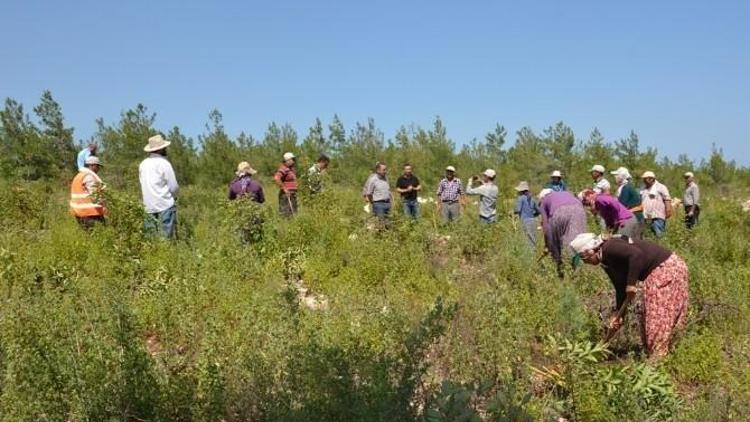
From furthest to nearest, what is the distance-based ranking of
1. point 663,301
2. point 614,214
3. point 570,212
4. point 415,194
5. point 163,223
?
point 415,194, point 163,223, point 570,212, point 614,214, point 663,301

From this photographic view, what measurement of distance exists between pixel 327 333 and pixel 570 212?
140 inches

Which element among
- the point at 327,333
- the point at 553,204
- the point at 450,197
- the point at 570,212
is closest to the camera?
the point at 327,333

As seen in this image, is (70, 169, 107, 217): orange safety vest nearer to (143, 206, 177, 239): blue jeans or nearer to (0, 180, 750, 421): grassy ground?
(0, 180, 750, 421): grassy ground

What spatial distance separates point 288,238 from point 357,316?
2950mm

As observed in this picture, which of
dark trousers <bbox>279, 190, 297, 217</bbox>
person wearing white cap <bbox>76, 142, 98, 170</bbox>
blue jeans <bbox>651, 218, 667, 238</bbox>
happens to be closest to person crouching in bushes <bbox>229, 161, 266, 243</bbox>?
dark trousers <bbox>279, 190, 297, 217</bbox>

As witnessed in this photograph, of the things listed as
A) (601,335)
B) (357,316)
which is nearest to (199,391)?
(357,316)

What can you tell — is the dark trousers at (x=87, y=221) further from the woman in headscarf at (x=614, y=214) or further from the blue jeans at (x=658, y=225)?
the blue jeans at (x=658, y=225)

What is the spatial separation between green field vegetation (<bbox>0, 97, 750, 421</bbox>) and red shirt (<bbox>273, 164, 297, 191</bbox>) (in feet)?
3.69

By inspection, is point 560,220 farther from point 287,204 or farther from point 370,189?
point 287,204

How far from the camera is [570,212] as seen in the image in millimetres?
6449

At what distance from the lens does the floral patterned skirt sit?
468 centimetres

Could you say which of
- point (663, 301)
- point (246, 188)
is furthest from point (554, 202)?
point (246, 188)

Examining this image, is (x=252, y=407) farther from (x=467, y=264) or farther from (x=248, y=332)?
(x=467, y=264)

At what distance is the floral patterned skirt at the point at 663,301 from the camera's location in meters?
4.68
